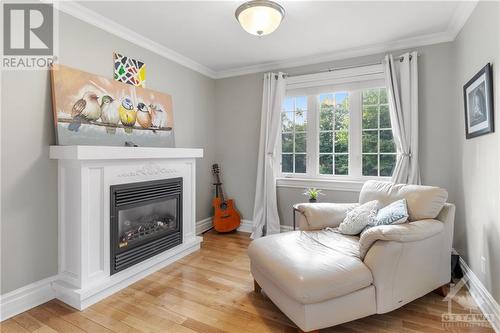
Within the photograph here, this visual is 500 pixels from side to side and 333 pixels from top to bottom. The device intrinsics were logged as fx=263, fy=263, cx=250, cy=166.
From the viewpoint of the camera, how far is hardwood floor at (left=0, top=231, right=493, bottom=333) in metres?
1.77

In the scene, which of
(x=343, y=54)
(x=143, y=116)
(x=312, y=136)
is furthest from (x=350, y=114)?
(x=143, y=116)

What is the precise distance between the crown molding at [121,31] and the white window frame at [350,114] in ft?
4.78

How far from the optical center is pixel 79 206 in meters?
2.06

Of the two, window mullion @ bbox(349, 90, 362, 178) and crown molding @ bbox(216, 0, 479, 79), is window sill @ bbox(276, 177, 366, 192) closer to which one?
window mullion @ bbox(349, 90, 362, 178)

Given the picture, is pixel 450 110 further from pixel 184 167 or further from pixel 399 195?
pixel 184 167

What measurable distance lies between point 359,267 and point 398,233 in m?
0.34

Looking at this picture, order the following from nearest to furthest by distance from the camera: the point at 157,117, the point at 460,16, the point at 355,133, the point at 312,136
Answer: the point at 460,16, the point at 157,117, the point at 355,133, the point at 312,136

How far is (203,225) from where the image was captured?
155 inches

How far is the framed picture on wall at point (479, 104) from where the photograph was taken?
6.04ft

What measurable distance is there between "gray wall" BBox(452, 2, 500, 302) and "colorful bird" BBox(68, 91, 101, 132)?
3135 millimetres

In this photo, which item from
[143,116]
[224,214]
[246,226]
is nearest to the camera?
[143,116]

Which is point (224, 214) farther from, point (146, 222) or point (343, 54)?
point (343, 54)

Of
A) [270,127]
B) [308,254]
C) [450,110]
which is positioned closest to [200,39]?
[270,127]

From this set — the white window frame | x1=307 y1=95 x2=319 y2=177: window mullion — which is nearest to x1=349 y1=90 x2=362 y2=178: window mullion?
the white window frame
